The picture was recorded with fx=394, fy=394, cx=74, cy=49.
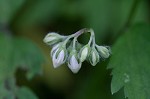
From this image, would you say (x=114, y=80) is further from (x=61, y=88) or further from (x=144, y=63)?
(x=61, y=88)

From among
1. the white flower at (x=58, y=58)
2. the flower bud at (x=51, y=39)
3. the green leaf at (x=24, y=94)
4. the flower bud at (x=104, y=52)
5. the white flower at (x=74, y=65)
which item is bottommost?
the green leaf at (x=24, y=94)

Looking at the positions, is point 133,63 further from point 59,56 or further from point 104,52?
point 59,56

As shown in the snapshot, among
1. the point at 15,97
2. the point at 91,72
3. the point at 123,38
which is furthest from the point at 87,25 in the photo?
the point at 15,97

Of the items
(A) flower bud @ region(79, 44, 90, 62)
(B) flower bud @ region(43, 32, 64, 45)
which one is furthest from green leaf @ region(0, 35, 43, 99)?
(A) flower bud @ region(79, 44, 90, 62)

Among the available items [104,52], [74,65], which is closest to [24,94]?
[74,65]

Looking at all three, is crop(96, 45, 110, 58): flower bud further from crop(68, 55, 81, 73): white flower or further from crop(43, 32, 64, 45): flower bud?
crop(43, 32, 64, 45): flower bud

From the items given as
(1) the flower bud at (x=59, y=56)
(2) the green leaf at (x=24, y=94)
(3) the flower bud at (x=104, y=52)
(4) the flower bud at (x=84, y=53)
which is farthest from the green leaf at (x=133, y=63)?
(2) the green leaf at (x=24, y=94)

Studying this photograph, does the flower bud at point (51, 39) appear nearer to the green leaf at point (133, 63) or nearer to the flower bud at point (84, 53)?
the flower bud at point (84, 53)
